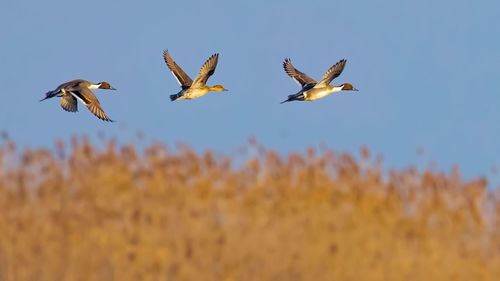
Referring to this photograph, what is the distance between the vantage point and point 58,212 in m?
10.3

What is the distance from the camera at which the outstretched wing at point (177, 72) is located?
2303 centimetres

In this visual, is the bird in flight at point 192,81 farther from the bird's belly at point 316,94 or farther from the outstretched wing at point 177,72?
the bird's belly at point 316,94

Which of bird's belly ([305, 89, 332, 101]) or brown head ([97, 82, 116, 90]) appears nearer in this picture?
bird's belly ([305, 89, 332, 101])

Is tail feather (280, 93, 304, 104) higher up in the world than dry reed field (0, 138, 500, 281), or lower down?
higher up

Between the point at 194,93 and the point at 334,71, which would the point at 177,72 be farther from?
the point at 334,71

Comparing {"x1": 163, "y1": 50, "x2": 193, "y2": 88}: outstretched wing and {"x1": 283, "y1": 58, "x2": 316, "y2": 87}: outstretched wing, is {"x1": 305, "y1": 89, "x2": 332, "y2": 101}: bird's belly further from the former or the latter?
{"x1": 163, "y1": 50, "x2": 193, "y2": 88}: outstretched wing

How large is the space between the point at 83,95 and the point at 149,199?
1032 centimetres

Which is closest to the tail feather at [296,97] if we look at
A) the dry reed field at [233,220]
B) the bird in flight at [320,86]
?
the bird in flight at [320,86]

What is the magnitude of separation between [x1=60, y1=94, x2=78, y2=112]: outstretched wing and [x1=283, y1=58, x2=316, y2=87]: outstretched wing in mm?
4049

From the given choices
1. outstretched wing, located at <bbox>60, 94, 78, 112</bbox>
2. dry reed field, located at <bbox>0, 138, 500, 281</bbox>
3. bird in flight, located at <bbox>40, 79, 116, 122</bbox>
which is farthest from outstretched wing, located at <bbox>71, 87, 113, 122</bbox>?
dry reed field, located at <bbox>0, 138, 500, 281</bbox>

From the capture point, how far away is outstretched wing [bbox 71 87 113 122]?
2028cm

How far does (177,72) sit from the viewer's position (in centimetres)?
2330

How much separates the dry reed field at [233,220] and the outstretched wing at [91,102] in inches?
375

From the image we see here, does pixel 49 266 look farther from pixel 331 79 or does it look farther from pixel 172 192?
pixel 331 79
